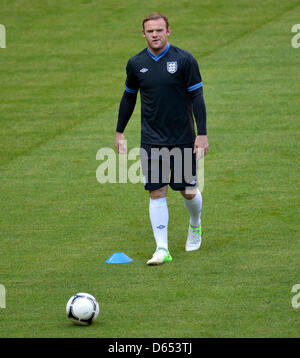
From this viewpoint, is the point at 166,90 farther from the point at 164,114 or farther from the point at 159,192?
the point at 159,192

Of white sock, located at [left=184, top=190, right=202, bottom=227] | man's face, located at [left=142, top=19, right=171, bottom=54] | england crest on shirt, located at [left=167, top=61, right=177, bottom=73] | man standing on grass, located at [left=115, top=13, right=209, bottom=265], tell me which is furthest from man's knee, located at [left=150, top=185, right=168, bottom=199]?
man's face, located at [left=142, top=19, right=171, bottom=54]

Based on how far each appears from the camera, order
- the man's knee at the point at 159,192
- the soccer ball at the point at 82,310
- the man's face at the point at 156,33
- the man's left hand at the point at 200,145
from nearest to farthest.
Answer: the soccer ball at the point at 82,310 → the man's face at the point at 156,33 → the man's left hand at the point at 200,145 → the man's knee at the point at 159,192

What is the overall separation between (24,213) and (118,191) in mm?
1511

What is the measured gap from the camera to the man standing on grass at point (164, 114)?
7.97 m

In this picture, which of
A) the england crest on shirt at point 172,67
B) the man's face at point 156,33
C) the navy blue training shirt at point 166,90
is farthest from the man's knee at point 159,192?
the man's face at point 156,33

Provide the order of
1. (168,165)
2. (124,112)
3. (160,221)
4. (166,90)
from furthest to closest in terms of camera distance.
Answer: (124,112), (160,221), (168,165), (166,90)

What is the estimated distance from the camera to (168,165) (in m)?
8.20

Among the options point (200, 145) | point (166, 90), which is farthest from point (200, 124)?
point (166, 90)

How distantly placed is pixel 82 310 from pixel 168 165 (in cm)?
218

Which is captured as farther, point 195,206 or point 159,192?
point 195,206

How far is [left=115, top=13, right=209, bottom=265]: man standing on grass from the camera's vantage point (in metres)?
7.97

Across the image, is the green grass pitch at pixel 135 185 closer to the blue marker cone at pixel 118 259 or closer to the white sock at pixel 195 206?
the blue marker cone at pixel 118 259

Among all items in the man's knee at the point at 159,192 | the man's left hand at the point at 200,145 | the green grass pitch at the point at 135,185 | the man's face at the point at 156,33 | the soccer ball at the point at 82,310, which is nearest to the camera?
the soccer ball at the point at 82,310

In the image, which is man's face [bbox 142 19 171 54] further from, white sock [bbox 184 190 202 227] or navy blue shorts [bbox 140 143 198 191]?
white sock [bbox 184 190 202 227]
